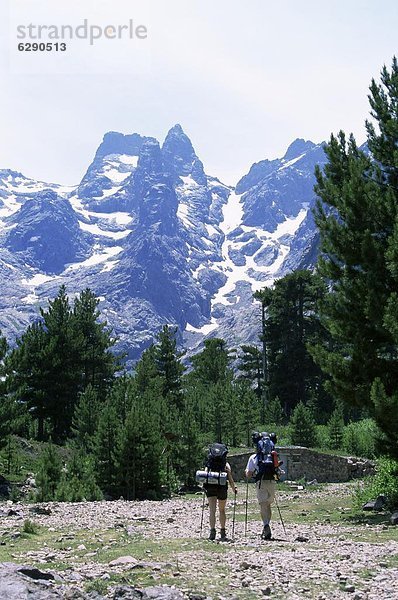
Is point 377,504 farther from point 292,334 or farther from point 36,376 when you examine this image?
point 292,334

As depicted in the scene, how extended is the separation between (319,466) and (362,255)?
22.4 m

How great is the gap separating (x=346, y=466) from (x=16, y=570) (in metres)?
29.7

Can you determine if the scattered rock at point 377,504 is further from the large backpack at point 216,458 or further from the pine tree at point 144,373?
the pine tree at point 144,373

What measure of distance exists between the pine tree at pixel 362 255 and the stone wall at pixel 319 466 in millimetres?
19785

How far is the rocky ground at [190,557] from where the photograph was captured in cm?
715

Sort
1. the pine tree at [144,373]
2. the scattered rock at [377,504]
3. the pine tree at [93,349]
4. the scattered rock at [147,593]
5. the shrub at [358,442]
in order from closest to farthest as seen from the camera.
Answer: the scattered rock at [147,593]
the scattered rock at [377,504]
the shrub at [358,442]
the pine tree at [144,373]
the pine tree at [93,349]

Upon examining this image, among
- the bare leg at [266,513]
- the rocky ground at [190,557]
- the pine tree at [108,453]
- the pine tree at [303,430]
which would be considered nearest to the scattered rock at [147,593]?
the rocky ground at [190,557]

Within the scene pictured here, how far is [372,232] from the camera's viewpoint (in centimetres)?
1563

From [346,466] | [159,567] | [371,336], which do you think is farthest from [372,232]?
[346,466]

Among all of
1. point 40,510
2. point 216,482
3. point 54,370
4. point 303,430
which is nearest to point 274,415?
point 303,430

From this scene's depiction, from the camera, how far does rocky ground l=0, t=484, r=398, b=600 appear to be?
7152mm

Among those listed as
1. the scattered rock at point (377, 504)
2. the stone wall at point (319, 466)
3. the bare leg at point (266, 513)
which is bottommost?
the stone wall at point (319, 466)

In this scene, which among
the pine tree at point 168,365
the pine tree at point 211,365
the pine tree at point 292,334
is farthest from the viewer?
the pine tree at point 211,365

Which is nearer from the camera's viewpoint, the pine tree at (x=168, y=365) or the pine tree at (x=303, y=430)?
the pine tree at (x=303, y=430)
